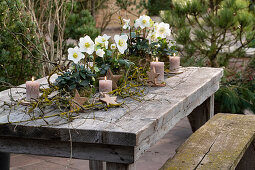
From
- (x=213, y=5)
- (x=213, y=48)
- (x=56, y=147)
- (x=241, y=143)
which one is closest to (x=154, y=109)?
(x=56, y=147)

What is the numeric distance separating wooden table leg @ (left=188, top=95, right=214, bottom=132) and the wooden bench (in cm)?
49

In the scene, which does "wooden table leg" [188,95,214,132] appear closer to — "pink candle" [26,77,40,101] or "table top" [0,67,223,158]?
"table top" [0,67,223,158]

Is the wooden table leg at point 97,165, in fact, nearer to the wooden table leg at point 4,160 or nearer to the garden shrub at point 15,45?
the wooden table leg at point 4,160

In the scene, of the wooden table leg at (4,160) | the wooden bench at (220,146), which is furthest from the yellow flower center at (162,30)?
the wooden table leg at (4,160)

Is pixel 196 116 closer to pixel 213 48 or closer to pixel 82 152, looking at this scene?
pixel 213 48

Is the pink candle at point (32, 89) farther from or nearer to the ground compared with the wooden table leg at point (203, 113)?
farther from the ground

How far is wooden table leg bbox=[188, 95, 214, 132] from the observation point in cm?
428

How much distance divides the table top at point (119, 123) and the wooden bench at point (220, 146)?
244 millimetres

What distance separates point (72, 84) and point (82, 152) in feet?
1.77

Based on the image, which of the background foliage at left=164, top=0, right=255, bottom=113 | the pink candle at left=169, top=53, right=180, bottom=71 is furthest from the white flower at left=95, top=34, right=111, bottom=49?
the background foliage at left=164, top=0, right=255, bottom=113

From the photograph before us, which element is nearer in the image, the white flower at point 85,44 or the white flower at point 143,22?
the white flower at point 85,44

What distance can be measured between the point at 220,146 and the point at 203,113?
146 centimetres

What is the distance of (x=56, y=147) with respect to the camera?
2127 mm

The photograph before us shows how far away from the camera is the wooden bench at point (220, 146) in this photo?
256cm
